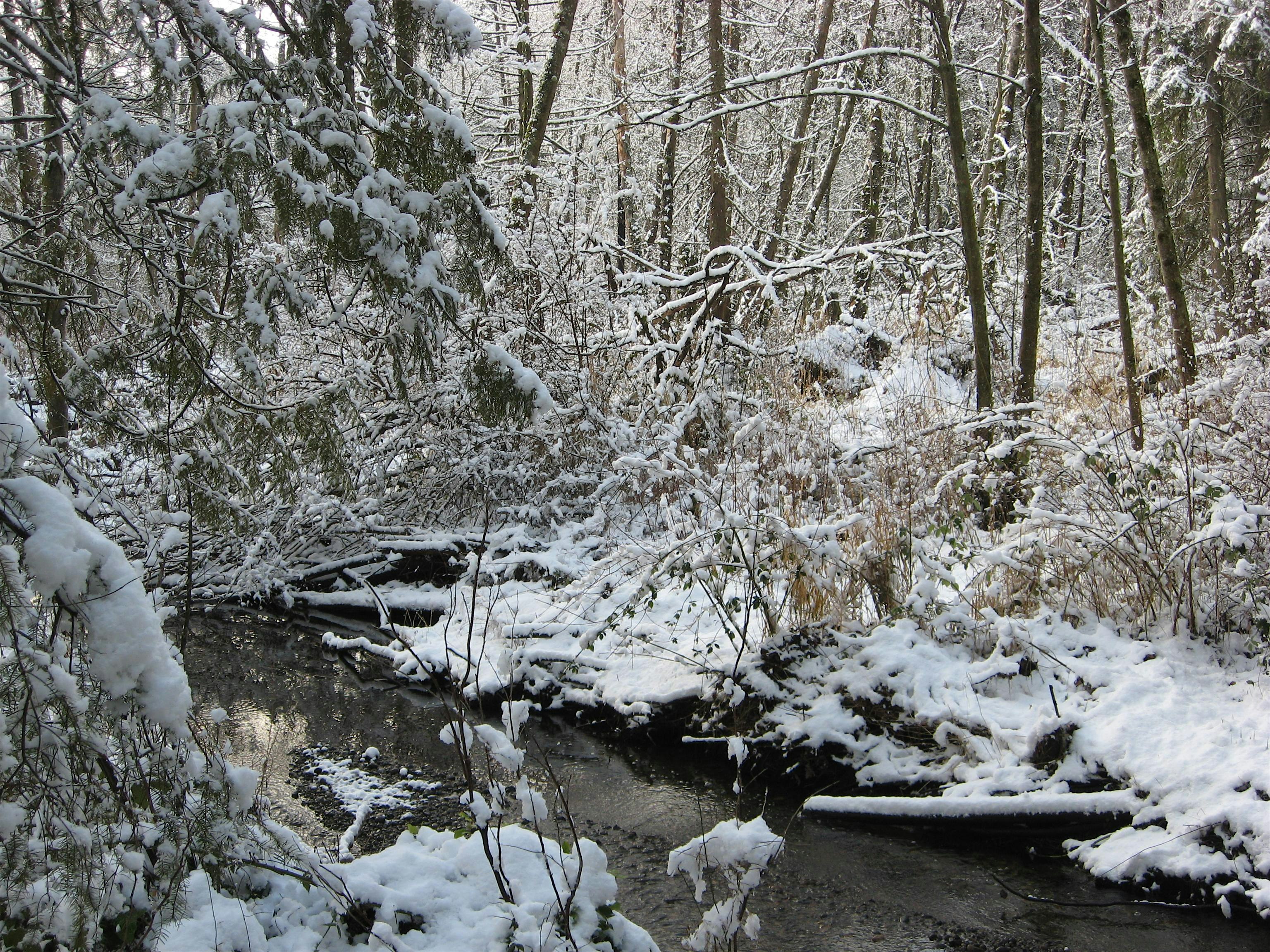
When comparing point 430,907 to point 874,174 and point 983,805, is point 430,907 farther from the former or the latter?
A: point 874,174

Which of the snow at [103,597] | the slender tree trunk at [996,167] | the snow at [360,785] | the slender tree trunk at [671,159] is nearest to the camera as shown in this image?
the snow at [103,597]

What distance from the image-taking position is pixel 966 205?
21.2 ft

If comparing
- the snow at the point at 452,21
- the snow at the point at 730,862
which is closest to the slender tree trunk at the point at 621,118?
the snow at the point at 452,21

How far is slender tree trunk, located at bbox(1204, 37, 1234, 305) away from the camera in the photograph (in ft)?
34.1

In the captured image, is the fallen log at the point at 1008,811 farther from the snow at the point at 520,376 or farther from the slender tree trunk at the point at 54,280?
the slender tree trunk at the point at 54,280

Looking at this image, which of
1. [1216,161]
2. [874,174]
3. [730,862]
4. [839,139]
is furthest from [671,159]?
[730,862]

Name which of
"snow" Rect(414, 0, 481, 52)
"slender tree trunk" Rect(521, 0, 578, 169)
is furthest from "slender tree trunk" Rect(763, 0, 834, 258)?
"snow" Rect(414, 0, 481, 52)

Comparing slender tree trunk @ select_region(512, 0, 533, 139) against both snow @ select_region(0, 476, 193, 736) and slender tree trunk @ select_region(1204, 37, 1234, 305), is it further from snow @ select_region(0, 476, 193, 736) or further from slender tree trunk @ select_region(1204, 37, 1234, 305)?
slender tree trunk @ select_region(1204, 37, 1234, 305)

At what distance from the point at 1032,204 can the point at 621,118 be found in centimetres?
425

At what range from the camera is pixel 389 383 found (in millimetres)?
7699

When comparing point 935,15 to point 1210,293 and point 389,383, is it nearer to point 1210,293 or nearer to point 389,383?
point 389,383

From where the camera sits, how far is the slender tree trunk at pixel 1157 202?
6.24 m

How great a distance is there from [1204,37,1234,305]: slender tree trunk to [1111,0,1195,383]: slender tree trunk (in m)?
4.66

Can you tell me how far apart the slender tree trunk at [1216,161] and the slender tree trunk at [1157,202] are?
466 cm
